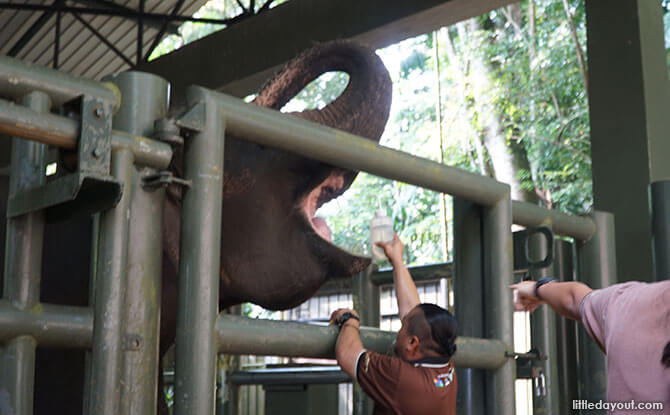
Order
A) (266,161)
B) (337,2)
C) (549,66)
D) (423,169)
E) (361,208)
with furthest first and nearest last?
(361,208)
(549,66)
(337,2)
(266,161)
(423,169)

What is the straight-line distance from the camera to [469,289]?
2162 mm

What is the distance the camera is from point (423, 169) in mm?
1866

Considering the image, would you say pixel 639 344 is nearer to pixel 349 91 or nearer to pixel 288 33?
pixel 349 91

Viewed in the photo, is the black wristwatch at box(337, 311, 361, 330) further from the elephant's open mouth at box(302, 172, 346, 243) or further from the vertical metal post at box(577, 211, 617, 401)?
the vertical metal post at box(577, 211, 617, 401)

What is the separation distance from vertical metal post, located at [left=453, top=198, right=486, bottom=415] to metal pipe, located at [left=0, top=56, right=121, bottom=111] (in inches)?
42.8

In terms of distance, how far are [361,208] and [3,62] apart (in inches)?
666

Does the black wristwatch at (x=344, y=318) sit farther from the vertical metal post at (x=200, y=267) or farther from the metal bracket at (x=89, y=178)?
the metal bracket at (x=89, y=178)

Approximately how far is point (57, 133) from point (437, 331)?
0.89 meters

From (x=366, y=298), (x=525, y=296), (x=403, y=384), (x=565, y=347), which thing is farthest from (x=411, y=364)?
(x=366, y=298)

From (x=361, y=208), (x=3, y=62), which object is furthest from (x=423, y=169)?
(x=361, y=208)

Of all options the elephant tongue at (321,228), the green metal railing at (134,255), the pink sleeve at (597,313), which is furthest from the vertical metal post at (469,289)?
the green metal railing at (134,255)

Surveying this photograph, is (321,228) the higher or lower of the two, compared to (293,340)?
higher

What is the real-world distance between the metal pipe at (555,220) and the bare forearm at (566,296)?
461 mm

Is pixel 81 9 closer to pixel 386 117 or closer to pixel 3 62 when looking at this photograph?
pixel 386 117
